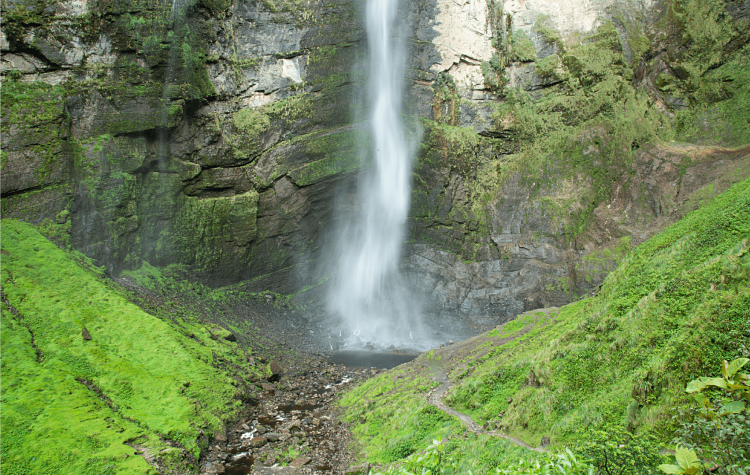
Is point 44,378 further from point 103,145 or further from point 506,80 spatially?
point 506,80

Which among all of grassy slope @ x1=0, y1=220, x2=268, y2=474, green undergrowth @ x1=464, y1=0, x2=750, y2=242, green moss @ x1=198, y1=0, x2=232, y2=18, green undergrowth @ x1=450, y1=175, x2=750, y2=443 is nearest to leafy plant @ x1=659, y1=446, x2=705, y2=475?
green undergrowth @ x1=450, y1=175, x2=750, y2=443

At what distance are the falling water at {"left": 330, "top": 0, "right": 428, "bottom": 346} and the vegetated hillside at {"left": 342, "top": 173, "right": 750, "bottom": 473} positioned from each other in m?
17.0

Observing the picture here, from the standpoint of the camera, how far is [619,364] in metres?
9.23

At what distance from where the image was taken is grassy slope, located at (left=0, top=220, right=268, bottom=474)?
11.9 metres

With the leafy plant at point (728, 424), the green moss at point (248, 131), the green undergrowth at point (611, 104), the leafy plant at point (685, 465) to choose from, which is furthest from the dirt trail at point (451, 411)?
the green moss at point (248, 131)

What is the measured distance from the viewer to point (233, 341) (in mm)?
22797

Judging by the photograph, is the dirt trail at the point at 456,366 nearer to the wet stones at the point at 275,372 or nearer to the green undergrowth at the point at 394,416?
the green undergrowth at the point at 394,416

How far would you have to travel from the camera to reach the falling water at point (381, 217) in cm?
3294

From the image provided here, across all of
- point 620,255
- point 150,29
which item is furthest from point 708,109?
point 150,29

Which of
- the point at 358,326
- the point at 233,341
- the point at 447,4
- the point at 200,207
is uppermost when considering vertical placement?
the point at 447,4

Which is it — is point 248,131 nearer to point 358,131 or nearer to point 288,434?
point 358,131

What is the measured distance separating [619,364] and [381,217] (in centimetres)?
2633

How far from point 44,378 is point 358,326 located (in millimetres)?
21209

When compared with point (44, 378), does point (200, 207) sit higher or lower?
higher
